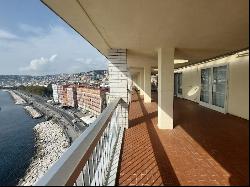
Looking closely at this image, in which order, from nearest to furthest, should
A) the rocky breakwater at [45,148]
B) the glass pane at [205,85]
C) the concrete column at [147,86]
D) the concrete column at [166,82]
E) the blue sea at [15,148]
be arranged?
the concrete column at [166,82], the glass pane at [205,85], the concrete column at [147,86], the rocky breakwater at [45,148], the blue sea at [15,148]

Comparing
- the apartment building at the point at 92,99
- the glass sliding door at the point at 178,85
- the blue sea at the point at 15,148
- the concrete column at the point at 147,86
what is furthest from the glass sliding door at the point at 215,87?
the apartment building at the point at 92,99

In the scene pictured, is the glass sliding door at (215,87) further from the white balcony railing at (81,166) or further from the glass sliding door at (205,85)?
the white balcony railing at (81,166)

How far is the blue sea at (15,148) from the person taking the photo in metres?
30.6

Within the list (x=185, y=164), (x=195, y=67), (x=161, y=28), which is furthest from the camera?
(x=195, y=67)

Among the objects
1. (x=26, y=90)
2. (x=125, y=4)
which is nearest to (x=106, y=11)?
(x=125, y=4)

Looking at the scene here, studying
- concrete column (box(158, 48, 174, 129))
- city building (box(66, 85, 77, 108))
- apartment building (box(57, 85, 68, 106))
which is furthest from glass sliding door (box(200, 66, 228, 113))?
apartment building (box(57, 85, 68, 106))

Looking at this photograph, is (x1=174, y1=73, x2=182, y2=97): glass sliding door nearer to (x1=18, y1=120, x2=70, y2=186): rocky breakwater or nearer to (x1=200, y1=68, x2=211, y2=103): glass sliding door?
(x1=200, y1=68, x2=211, y2=103): glass sliding door

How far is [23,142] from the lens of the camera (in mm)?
45250

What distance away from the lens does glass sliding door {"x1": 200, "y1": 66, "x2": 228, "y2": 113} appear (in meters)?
7.91

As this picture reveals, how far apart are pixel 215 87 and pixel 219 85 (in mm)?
312

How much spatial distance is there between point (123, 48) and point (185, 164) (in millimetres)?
4803

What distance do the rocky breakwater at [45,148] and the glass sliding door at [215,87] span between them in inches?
825

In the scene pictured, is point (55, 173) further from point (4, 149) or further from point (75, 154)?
point (4, 149)

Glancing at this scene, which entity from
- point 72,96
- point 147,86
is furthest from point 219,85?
point 72,96
